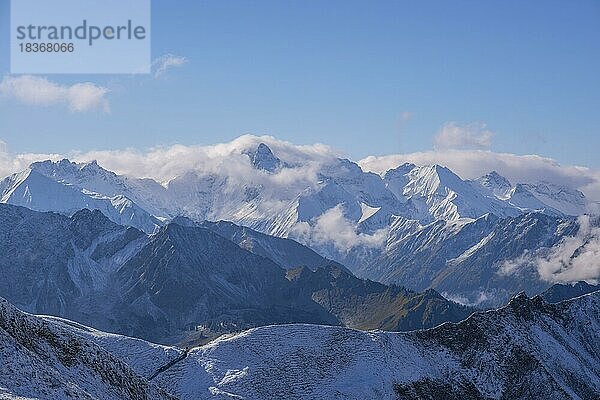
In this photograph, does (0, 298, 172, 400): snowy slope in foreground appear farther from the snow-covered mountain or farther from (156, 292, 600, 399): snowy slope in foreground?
(156, 292, 600, 399): snowy slope in foreground

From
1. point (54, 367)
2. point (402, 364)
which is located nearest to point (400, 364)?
point (402, 364)

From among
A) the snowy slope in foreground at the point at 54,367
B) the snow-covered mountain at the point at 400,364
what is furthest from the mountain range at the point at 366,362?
the snowy slope in foreground at the point at 54,367

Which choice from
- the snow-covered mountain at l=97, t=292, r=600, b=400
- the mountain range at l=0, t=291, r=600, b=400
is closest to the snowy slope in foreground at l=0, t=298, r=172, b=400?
the mountain range at l=0, t=291, r=600, b=400

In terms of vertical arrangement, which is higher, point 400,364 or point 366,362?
point 366,362

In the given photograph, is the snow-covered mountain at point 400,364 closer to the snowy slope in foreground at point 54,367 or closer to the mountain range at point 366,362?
the mountain range at point 366,362

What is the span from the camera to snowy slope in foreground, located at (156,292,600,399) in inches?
4707

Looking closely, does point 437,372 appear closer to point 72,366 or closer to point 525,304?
point 525,304

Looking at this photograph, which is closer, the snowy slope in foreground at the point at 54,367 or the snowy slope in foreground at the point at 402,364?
the snowy slope in foreground at the point at 54,367

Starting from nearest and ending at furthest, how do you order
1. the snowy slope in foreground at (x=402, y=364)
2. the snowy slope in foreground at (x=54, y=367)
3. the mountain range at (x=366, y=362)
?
the snowy slope in foreground at (x=54, y=367)
the mountain range at (x=366, y=362)
the snowy slope in foreground at (x=402, y=364)

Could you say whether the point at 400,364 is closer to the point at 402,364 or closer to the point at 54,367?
the point at 402,364

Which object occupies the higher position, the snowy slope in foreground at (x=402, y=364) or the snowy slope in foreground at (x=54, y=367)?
the snowy slope in foreground at (x=54, y=367)

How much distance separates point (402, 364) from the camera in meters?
131

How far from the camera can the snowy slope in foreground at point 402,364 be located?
120 metres

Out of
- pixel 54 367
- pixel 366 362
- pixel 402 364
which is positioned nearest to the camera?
pixel 54 367
